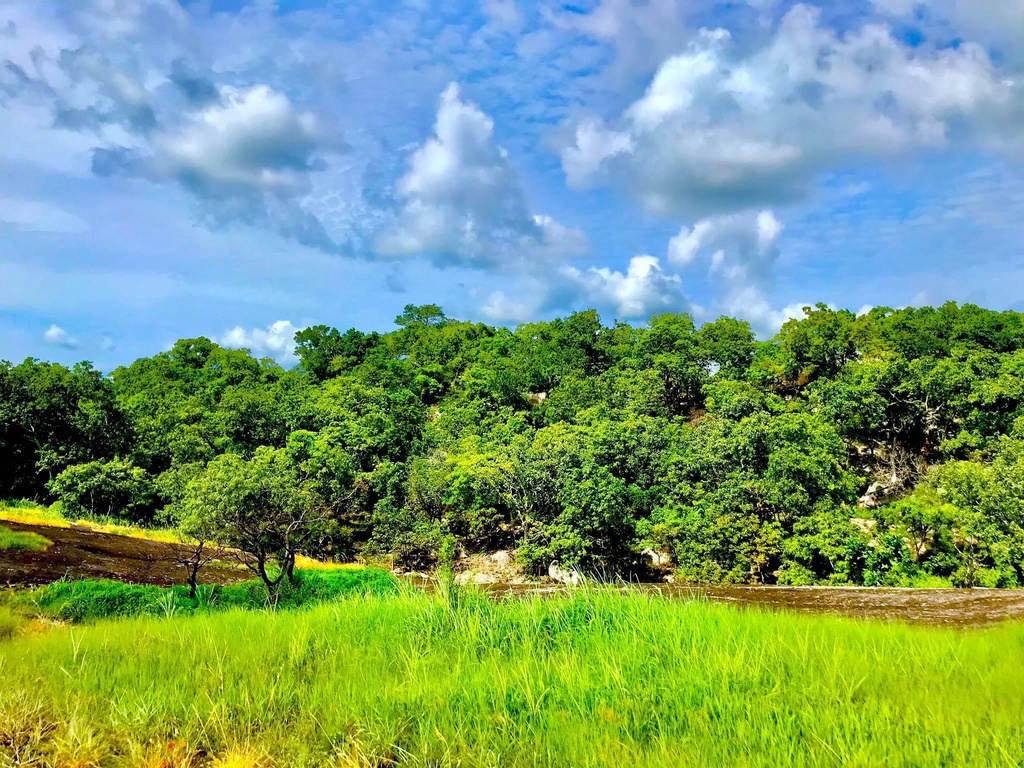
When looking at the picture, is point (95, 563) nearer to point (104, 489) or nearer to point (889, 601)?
point (889, 601)

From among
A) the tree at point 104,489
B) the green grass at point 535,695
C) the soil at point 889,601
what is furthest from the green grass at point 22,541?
the tree at point 104,489

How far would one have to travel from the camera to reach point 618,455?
112 feet

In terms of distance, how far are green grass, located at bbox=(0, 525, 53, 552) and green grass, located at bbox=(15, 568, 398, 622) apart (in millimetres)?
6254

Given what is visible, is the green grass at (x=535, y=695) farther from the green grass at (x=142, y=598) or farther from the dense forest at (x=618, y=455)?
the dense forest at (x=618, y=455)

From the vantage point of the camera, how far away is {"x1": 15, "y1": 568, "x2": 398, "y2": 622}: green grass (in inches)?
451

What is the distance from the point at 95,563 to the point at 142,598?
→ 6514mm

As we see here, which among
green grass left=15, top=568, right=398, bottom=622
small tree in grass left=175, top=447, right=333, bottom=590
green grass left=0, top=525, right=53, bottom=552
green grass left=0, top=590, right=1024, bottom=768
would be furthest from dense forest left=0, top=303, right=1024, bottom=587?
green grass left=0, top=590, right=1024, bottom=768

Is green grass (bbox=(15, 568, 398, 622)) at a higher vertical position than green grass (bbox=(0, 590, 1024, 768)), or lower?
A: lower

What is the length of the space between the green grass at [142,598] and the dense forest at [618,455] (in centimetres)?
111

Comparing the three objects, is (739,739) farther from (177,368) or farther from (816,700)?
(177,368)

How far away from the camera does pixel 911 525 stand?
2455 centimetres

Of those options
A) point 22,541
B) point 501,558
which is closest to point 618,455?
point 501,558

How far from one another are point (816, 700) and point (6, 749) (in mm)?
5111

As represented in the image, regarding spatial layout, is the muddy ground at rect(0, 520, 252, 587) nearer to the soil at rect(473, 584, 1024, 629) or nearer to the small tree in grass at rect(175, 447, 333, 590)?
the small tree in grass at rect(175, 447, 333, 590)
